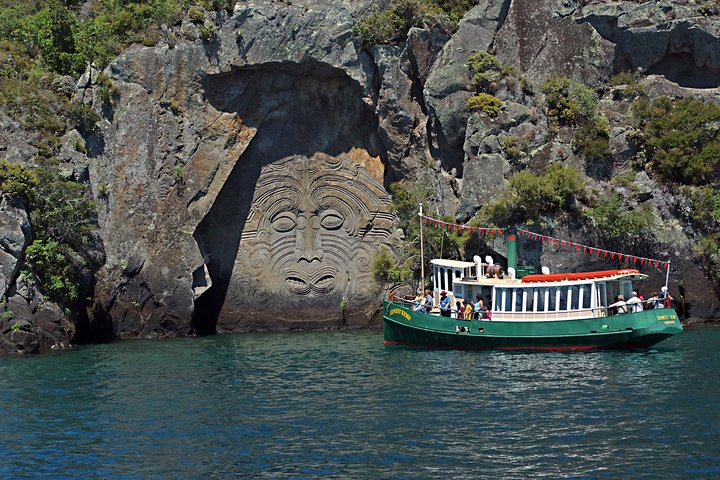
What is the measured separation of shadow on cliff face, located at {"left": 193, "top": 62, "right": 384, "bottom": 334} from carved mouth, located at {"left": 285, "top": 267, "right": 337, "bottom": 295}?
302cm

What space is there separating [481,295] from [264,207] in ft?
Answer: 47.3

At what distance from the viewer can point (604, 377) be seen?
30188 millimetres

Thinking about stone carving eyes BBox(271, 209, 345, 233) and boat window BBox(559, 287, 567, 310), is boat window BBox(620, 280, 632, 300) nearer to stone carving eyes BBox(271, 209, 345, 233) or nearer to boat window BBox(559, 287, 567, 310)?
boat window BBox(559, 287, 567, 310)

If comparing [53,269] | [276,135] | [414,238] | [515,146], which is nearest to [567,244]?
[515,146]

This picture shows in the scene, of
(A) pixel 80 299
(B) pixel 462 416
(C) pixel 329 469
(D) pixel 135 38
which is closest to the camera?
(C) pixel 329 469

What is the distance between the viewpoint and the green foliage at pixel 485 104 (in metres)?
45.6

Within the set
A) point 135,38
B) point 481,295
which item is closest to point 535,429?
point 481,295

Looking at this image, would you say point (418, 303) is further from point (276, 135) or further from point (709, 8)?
point (709, 8)

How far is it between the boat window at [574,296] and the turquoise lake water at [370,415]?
7.71ft

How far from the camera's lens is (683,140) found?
44.0 m

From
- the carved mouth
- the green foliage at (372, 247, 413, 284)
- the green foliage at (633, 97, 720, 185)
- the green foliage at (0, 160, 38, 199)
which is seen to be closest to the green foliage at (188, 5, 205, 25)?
the green foliage at (0, 160, 38, 199)

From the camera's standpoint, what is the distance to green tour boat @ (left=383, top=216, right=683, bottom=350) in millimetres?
36156

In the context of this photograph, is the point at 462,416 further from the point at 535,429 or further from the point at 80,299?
the point at 80,299

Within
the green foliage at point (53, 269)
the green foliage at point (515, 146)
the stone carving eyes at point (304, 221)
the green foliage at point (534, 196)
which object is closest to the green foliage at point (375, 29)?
the green foliage at point (515, 146)
